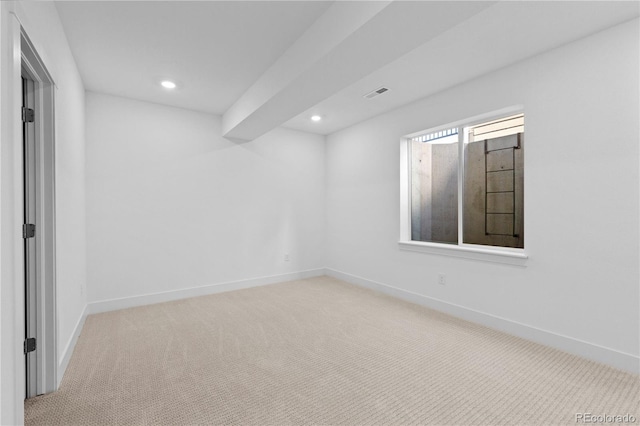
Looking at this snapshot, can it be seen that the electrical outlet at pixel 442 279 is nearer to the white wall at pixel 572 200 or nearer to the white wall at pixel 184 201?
the white wall at pixel 572 200

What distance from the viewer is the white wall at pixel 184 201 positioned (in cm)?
359

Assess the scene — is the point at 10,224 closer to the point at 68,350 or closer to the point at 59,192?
the point at 59,192

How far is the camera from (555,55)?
102 inches

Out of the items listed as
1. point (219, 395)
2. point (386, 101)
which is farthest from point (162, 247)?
point (386, 101)

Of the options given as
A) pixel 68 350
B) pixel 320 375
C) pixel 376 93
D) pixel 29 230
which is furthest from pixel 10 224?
pixel 376 93

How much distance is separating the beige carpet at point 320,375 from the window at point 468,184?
1.02 m

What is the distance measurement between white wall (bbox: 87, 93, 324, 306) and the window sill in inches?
79.6

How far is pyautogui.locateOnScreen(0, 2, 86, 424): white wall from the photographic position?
1216mm

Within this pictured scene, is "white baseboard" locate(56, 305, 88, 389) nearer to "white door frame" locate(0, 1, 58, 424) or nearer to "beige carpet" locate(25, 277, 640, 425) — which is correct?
"beige carpet" locate(25, 277, 640, 425)

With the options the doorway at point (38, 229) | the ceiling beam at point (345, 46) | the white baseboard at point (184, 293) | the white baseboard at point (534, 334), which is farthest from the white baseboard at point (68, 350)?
the white baseboard at point (534, 334)

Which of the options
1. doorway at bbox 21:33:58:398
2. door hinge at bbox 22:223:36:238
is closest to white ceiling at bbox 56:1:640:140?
doorway at bbox 21:33:58:398

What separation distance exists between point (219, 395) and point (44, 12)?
8.33ft

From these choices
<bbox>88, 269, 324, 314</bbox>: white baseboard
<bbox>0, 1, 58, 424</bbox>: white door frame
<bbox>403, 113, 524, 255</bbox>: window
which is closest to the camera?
<bbox>0, 1, 58, 424</bbox>: white door frame

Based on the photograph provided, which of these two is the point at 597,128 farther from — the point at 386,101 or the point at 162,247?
the point at 162,247
